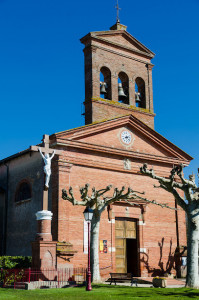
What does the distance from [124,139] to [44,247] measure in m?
9.82

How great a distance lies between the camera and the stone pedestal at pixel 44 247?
19.2 metres

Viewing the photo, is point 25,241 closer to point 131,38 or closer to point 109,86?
point 109,86

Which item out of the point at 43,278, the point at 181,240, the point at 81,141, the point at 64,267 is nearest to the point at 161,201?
the point at 181,240

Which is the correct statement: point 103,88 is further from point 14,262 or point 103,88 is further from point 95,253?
point 14,262

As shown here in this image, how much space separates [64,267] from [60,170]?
5264 mm

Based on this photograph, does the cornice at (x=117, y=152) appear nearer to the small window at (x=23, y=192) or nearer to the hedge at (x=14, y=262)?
the small window at (x=23, y=192)

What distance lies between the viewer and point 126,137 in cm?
2673

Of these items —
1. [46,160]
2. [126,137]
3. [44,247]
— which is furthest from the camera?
[126,137]

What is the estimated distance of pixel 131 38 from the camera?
2977 centimetres

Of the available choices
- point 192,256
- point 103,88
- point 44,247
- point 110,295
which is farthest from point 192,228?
point 103,88

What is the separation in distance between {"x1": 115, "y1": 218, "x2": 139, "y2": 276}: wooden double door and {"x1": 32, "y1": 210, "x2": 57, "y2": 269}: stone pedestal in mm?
5901

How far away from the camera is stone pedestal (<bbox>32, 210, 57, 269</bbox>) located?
1925 centimetres

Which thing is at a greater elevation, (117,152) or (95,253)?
(117,152)

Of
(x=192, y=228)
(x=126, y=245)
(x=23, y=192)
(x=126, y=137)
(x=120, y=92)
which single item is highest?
(x=120, y=92)
